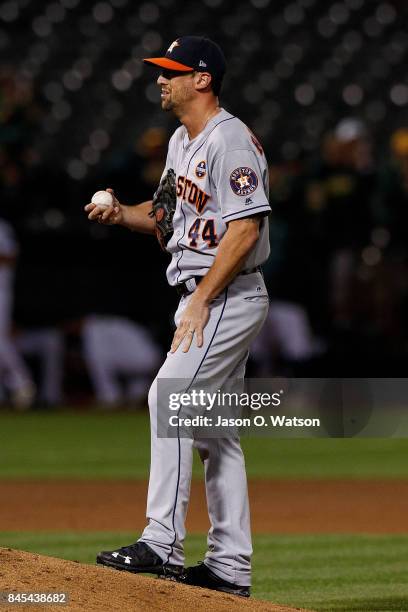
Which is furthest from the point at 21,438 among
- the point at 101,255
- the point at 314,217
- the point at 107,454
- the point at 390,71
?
the point at 390,71

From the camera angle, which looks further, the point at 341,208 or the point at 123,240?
the point at 123,240

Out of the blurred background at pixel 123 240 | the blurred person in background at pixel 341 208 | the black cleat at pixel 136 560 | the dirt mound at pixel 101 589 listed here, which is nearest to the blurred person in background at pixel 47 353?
the blurred background at pixel 123 240

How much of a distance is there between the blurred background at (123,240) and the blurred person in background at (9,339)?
0.02 meters

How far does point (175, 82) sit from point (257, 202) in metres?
0.53

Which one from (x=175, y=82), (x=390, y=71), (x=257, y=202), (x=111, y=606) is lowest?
(x=111, y=606)

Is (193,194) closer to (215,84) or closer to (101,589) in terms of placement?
(215,84)

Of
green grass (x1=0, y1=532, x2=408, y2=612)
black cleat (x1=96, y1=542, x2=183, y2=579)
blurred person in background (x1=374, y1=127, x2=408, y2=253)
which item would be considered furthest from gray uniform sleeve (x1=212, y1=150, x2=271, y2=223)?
blurred person in background (x1=374, y1=127, x2=408, y2=253)

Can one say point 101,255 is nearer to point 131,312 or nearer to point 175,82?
point 131,312

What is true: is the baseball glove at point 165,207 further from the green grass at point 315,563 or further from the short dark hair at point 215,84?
the green grass at point 315,563

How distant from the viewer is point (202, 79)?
4324 millimetres

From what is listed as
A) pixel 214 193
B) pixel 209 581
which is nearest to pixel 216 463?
pixel 209 581

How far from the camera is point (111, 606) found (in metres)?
3.55

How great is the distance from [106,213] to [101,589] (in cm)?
135

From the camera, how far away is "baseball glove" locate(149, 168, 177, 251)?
4.43 meters
